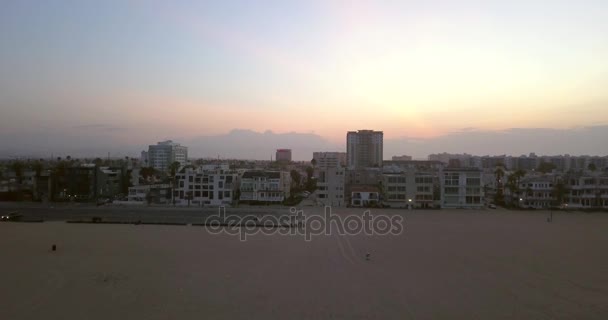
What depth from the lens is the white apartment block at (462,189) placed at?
29922 millimetres

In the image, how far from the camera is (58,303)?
9.36 m

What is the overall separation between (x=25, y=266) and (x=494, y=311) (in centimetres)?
1243

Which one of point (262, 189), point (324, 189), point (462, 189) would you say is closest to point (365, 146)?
point (324, 189)

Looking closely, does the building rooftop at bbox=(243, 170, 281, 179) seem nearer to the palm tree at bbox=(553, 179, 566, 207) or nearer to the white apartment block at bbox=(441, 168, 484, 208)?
the white apartment block at bbox=(441, 168, 484, 208)

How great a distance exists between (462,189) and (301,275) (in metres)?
21.5

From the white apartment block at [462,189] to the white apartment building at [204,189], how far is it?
15.0 metres

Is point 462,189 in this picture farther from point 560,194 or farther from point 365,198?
point 365,198

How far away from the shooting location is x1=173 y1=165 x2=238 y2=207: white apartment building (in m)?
30.5

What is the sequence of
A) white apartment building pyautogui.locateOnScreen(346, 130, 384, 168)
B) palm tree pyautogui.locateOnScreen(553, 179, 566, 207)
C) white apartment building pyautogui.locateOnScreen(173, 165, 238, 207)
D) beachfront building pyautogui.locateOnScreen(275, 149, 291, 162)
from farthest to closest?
1. beachfront building pyautogui.locateOnScreen(275, 149, 291, 162)
2. white apartment building pyautogui.locateOnScreen(346, 130, 384, 168)
3. white apartment building pyautogui.locateOnScreen(173, 165, 238, 207)
4. palm tree pyautogui.locateOnScreen(553, 179, 566, 207)

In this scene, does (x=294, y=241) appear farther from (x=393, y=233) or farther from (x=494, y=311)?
(x=494, y=311)

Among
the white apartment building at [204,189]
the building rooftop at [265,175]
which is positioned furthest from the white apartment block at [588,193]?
the white apartment building at [204,189]

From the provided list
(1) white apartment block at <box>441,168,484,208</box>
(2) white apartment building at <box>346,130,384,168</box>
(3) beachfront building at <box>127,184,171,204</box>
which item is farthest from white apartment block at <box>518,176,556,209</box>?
(2) white apartment building at <box>346,130,384,168</box>

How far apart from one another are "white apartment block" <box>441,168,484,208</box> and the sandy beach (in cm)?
1079

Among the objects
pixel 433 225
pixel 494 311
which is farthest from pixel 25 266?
pixel 433 225
